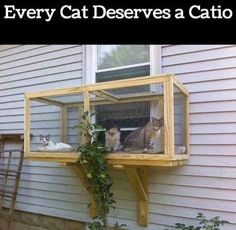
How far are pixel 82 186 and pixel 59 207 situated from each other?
0.47m

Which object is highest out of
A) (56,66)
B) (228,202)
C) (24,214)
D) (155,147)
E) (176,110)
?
(56,66)

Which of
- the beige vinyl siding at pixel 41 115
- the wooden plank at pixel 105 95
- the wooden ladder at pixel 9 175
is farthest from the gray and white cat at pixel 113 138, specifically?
the wooden ladder at pixel 9 175

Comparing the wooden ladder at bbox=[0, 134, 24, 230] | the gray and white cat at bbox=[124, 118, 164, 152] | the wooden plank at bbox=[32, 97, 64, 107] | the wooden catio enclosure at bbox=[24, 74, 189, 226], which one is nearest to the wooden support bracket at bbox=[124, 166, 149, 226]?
the wooden catio enclosure at bbox=[24, 74, 189, 226]

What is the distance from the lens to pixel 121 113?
3.02m

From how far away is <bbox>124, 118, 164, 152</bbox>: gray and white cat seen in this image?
2.76 metres

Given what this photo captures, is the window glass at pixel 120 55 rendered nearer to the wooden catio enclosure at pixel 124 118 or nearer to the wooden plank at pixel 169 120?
the wooden catio enclosure at pixel 124 118

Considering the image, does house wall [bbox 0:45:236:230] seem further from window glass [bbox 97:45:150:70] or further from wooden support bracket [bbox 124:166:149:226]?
window glass [bbox 97:45:150:70]

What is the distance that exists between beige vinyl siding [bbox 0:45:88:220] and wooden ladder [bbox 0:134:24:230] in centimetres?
11

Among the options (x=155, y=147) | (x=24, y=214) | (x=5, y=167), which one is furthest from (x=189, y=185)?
(x=5, y=167)

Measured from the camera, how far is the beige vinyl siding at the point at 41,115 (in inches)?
156

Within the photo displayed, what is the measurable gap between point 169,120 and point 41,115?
148 centimetres

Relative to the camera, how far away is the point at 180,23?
3.10 m

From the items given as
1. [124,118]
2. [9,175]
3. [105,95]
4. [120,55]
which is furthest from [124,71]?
[9,175]

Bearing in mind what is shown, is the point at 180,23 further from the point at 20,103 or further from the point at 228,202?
the point at 20,103
